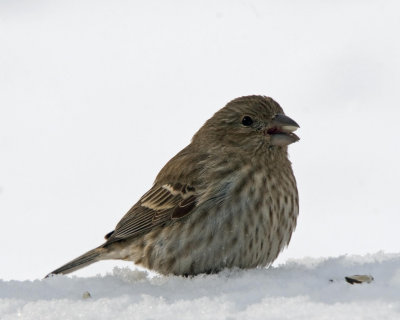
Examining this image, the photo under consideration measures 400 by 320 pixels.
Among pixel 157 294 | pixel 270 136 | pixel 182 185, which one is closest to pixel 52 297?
pixel 157 294

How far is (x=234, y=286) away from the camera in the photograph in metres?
5.78

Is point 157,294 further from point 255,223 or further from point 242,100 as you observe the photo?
point 242,100

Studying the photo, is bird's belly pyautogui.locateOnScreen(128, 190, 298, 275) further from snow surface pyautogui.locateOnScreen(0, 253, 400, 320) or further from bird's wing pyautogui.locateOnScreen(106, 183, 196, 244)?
snow surface pyautogui.locateOnScreen(0, 253, 400, 320)

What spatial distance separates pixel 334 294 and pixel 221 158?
6.94 ft

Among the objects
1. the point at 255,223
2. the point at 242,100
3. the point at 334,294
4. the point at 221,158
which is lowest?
the point at 334,294

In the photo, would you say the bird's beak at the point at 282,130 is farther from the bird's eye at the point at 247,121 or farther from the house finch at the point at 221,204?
the bird's eye at the point at 247,121

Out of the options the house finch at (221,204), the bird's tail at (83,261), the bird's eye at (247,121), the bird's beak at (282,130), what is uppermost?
the bird's eye at (247,121)

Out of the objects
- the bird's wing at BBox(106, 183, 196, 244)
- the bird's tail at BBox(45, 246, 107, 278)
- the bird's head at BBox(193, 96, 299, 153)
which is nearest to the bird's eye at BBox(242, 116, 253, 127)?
the bird's head at BBox(193, 96, 299, 153)

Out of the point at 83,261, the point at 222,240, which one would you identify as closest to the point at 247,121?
the point at 222,240

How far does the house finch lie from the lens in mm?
6652

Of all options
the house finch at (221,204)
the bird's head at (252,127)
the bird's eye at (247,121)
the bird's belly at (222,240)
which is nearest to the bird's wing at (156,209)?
the house finch at (221,204)

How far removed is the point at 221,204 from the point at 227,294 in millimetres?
1347

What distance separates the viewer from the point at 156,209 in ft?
23.7

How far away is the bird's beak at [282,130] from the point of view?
715 cm
